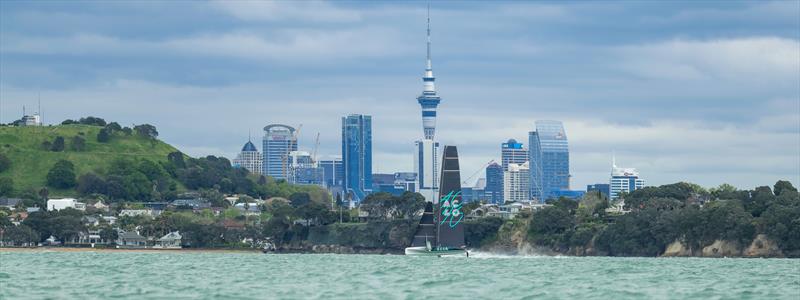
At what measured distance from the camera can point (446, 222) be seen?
169500 millimetres

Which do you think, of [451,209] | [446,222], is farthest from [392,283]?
[446,222]

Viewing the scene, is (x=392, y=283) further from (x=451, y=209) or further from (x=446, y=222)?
(x=446, y=222)

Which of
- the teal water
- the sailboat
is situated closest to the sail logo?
the sailboat

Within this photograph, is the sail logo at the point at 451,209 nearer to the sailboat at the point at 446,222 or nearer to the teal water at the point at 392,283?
the sailboat at the point at 446,222

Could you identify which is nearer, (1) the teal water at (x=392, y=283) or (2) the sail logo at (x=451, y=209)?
(1) the teal water at (x=392, y=283)

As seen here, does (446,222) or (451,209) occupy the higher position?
(451,209)

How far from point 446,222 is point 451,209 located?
1557 millimetres

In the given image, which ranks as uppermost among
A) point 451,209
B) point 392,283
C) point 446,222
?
point 451,209

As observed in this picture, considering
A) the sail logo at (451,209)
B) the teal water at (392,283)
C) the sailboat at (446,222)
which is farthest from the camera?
the sail logo at (451,209)

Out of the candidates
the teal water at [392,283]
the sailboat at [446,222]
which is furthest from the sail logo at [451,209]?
the teal water at [392,283]

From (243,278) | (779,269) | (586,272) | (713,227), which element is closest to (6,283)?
(243,278)

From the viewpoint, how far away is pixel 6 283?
94.2m

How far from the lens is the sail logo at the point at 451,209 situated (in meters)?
167

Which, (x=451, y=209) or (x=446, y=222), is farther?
(x=446, y=222)
